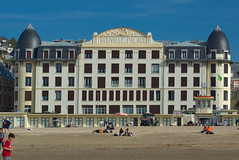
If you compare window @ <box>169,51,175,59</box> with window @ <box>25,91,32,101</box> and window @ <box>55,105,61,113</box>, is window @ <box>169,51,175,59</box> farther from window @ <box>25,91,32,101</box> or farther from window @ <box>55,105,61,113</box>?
window @ <box>25,91,32,101</box>

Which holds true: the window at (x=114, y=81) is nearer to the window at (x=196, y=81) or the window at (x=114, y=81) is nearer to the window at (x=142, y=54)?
the window at (x=142, y=54)

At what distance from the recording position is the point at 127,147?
2080 inches

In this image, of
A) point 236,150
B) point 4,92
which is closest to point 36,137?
point 236,150

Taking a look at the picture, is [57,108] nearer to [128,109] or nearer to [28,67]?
[28,67]

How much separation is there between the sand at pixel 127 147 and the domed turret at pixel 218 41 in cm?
5287

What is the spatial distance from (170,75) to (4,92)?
126 ft

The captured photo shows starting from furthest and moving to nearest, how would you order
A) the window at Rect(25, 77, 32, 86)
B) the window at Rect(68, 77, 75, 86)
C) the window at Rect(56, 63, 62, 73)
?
1. the window at Rect(25, 77, 32, 86)
2. the window at Rect(56, 63, 62, 73)
3. the window at Rect(68, 77, 75, 86)

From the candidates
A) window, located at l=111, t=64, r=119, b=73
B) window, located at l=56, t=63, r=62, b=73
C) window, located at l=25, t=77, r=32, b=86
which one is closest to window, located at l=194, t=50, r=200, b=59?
window, located at l=111, t=64, r=119, b=73

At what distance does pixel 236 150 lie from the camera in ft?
166

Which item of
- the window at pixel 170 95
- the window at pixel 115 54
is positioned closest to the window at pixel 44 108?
the window at pixel 115 54

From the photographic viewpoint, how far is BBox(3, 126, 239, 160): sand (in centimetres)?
4641

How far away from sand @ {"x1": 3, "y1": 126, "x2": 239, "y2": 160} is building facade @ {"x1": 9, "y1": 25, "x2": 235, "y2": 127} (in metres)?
46.3

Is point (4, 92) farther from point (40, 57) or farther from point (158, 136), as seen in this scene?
point (158, 136)

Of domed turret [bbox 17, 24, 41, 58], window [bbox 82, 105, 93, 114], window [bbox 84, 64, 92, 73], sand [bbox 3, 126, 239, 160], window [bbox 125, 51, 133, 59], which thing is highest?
domed turret [bbox 17, 24, 41, 58]
